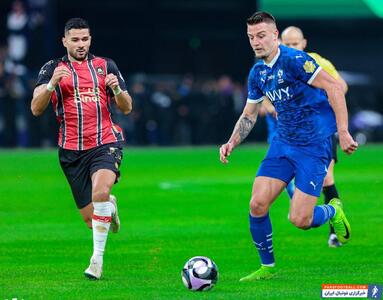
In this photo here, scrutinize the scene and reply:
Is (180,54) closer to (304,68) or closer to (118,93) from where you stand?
(118,93)

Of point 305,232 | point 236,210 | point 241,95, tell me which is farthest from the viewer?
point 241,95

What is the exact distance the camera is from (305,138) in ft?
37.9

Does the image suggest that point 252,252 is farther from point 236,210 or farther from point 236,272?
point 236,210

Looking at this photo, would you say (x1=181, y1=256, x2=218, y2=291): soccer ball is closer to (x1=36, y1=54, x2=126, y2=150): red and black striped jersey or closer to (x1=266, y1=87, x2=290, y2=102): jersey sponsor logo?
(x1=266, y1=87, x2=290, y2=102): jersey sponsor logo

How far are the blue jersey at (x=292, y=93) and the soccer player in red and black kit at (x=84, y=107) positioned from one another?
1.38 m

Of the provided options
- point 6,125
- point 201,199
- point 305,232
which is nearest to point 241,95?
point 6,125

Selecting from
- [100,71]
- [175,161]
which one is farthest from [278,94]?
[175,161]

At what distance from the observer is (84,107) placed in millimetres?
12070

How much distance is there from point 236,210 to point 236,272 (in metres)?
6.94

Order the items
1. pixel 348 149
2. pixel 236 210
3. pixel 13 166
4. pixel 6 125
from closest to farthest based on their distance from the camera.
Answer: pixel 348 149
pixel 236 210
pixel 13 166
pixel 6 125

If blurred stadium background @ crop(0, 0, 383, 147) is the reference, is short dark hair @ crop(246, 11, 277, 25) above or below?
above

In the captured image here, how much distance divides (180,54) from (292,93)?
1213 inches

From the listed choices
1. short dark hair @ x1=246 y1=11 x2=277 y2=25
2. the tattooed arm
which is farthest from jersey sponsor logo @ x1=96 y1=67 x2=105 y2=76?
short dark hair @ x1=246 y1=11 x2=277 y2=25

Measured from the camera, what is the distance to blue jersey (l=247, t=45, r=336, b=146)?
11312 mm
